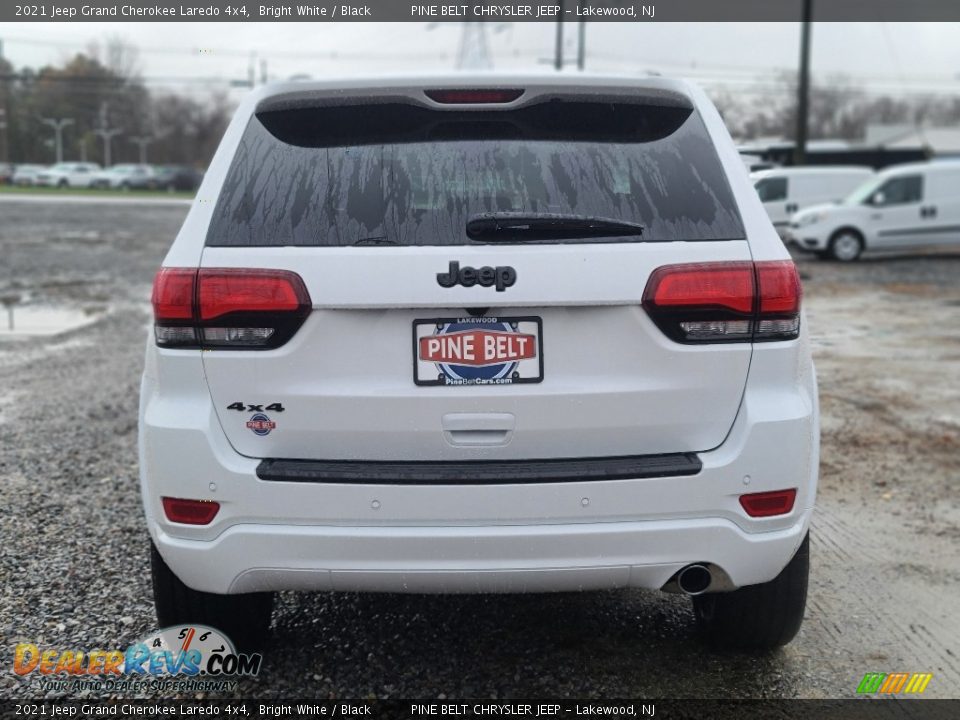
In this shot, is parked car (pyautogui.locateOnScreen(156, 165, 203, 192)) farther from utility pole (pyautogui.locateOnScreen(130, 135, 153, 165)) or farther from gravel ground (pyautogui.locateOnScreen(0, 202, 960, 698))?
gravel ground (pyautogui.locateOnScreen(0, 202, 960, 698))

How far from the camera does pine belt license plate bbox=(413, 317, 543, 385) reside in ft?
8.89

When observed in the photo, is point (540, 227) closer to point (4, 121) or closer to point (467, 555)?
point (467, 555)

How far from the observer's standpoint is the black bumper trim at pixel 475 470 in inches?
106

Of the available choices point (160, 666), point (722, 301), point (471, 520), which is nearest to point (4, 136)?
point (160, 666)

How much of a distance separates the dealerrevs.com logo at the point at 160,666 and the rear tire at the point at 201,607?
1.3 inches

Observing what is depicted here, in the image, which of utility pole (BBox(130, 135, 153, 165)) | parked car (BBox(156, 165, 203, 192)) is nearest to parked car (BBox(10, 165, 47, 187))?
parked car (BBox(156, 165, 203, 192))

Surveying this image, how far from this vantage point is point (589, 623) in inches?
145

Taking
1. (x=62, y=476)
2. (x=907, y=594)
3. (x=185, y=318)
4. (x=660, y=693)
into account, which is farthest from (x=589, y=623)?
(x=62, y=476)

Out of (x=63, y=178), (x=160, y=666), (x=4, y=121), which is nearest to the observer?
(x=160, y=666)

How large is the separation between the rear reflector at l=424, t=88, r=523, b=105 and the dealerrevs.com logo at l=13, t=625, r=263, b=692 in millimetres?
1797

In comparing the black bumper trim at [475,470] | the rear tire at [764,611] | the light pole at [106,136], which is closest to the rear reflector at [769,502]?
the black bumper trim at [475,470]

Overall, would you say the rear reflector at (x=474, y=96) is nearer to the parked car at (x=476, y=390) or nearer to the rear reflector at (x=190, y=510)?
the parked car at (x=476, y=390)

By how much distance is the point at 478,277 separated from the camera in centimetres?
267

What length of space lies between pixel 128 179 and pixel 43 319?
59833mm
